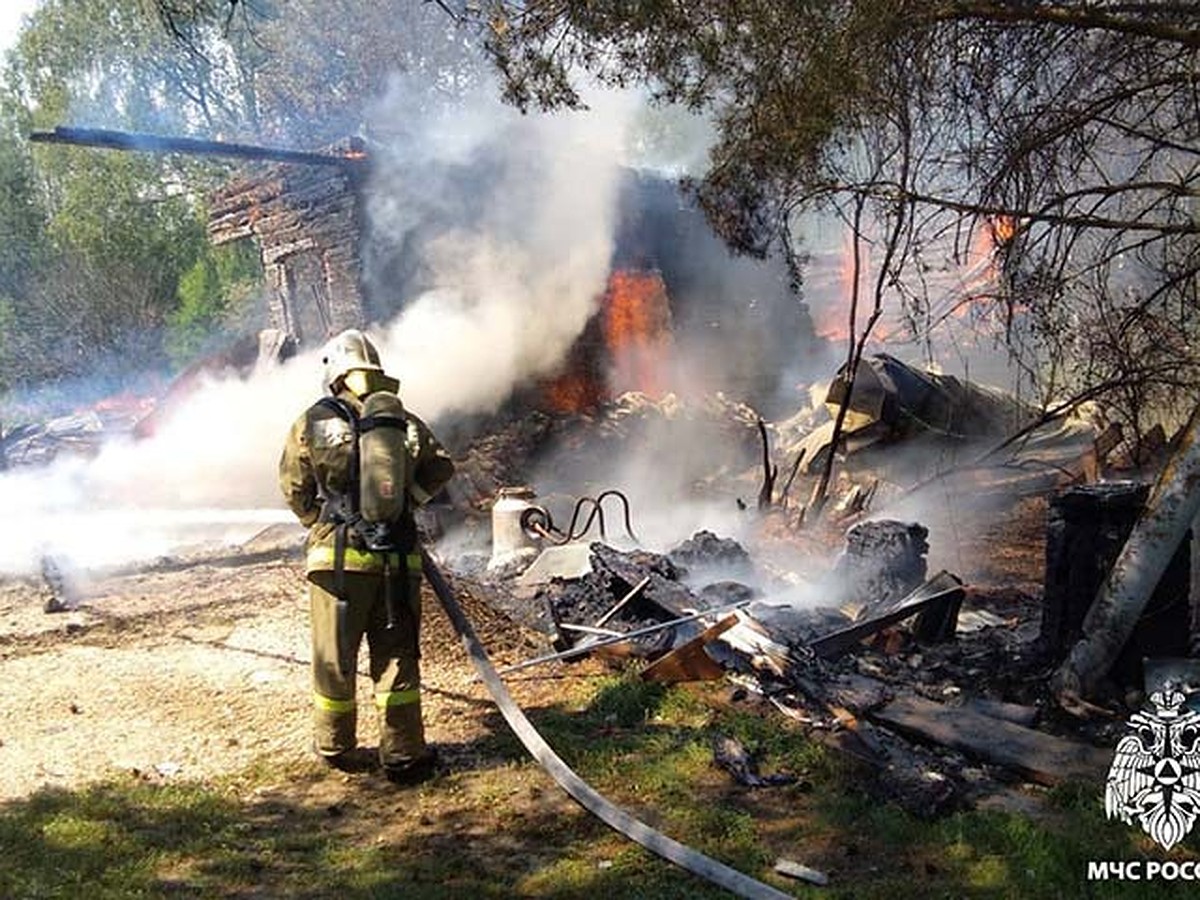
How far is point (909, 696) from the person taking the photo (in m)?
4.86

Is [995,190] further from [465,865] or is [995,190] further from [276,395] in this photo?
[276,395]

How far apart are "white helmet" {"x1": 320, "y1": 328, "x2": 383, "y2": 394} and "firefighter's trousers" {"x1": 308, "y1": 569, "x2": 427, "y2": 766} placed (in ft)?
3.14

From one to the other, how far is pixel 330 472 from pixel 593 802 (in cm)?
183

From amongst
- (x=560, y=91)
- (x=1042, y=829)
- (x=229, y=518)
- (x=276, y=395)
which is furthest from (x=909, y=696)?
(x=276, y=395)

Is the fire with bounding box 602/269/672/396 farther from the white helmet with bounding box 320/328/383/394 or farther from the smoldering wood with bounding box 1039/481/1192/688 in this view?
the white helmet with bounding box 320/328/383/394

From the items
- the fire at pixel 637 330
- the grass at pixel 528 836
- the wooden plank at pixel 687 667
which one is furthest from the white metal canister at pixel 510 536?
the fire at pixel 637 330

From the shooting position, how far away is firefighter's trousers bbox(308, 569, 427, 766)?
161 inches

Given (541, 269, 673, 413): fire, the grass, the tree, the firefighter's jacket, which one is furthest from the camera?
(541, 269, 673, 413): fire

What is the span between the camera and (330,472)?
418 centimetres

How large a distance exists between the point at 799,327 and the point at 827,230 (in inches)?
1093

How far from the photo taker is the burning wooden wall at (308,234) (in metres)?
Result: 14.3
